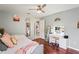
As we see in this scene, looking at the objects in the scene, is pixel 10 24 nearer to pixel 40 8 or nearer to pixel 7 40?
pixel 7 40

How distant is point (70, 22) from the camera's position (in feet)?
5.59

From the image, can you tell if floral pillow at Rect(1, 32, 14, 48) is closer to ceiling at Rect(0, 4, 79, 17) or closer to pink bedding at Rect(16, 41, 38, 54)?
pink bedding at Rect(16, 41, 38, 54)

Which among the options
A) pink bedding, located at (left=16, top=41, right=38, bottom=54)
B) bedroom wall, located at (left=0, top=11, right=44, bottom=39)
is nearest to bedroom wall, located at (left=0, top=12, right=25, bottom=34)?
bedroom wall, located at (left=0, top=11, right=44, bottom=39)

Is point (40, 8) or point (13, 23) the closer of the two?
point (40, 8)

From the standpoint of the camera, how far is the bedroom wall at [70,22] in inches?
64.9

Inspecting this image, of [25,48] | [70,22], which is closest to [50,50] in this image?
[25,48]

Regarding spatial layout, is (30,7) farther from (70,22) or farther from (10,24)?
(70,22)

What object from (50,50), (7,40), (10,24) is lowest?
(50,50)

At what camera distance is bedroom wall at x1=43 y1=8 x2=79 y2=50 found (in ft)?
5.41

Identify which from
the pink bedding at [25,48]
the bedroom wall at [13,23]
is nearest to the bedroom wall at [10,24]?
the bedroom wall at [13,23]

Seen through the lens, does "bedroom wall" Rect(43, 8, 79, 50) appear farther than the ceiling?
Yes

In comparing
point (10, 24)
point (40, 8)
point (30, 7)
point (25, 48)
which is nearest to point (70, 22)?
point (40, 8)

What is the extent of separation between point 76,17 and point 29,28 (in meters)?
0.63

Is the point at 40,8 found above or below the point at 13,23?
above
